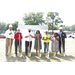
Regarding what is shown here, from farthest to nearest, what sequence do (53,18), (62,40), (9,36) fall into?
(53,18) < (62,40) < (9,36)

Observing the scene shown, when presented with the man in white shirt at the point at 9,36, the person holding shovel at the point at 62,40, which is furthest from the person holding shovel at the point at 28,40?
the person holding shovel at the point at 62,40

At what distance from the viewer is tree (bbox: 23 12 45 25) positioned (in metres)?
33.8

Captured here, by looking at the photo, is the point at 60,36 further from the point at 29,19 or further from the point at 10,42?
the point at 29,19

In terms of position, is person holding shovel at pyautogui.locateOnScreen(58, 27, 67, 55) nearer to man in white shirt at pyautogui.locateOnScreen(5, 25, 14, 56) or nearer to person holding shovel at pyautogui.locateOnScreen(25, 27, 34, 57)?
person holding shovel at pyautogui.locateOnScreen(25, 27, 34, 57)

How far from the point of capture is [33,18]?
115ft

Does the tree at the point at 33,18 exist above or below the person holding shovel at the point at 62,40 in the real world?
above

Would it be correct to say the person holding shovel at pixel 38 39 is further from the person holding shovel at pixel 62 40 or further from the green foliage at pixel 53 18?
the green foliage at pixel 53 18

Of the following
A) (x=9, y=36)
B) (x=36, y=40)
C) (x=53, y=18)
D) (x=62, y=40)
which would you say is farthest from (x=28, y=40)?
(x=53, y=18)

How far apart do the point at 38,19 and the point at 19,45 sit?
97.3ft

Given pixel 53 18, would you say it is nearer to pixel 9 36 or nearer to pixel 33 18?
pixel 33 18

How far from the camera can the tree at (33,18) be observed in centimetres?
3378

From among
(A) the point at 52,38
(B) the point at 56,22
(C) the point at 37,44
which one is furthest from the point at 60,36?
(B) the point at 56,22

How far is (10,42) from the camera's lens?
17.7 ft

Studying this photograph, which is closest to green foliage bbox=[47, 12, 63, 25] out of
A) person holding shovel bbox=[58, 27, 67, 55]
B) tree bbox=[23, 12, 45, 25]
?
tree bbox=[23, 12, 45, 25]
